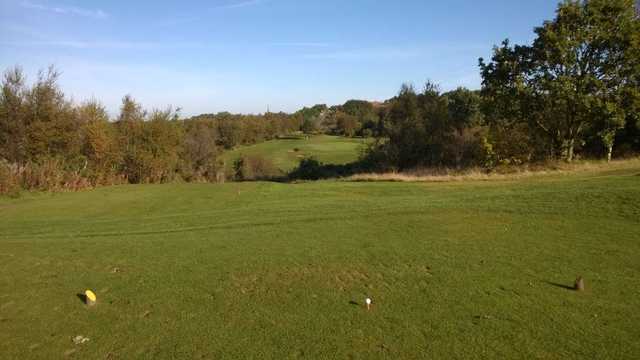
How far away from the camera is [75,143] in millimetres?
30016

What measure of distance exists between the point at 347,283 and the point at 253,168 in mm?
54993

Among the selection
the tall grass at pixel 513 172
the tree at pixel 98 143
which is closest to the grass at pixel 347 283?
the tall grass at pixel 513 172

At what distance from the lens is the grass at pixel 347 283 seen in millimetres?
5574

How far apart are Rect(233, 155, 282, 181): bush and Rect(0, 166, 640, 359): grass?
1795 inches

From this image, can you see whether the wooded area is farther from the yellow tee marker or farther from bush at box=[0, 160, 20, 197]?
the yellow tee marker

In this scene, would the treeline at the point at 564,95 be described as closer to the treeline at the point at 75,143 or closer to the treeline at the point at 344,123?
the treeline at the point at 75,143

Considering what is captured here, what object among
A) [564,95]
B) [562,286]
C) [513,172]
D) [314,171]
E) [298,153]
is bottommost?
[298,153]

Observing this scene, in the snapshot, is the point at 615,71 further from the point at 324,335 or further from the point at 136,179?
the point at 136,179

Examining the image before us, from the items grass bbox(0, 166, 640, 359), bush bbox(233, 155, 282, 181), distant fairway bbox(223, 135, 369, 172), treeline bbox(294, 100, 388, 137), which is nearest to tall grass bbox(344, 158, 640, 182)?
grass bbox(0, 166, 640, 359)

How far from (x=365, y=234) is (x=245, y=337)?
5256mm

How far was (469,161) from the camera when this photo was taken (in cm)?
3189

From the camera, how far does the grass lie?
18.3 feet

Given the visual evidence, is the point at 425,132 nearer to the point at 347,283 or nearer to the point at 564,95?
the point at 564,95

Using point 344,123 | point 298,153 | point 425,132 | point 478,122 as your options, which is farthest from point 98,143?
point 344,123
